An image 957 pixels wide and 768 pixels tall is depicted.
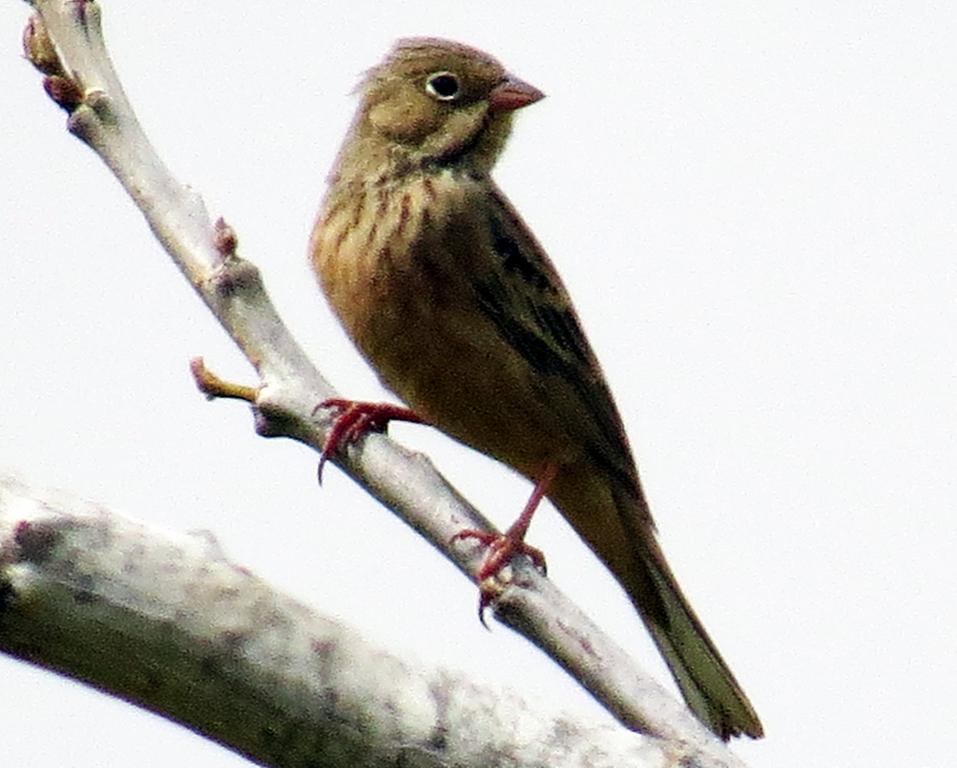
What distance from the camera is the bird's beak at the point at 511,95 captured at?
6973mm

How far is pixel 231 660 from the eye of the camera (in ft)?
8.80

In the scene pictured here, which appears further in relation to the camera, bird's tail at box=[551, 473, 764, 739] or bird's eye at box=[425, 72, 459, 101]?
bird's eye at box=[425, 72, 459, 101]

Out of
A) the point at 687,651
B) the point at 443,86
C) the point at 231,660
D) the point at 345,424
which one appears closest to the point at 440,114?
the point at 443,86

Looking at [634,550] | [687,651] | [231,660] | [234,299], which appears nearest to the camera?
[231,660]

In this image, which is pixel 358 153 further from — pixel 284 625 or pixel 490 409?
pixel 284 625

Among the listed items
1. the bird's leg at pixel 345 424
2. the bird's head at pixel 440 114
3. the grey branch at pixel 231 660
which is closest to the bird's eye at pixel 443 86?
the bird's head at pixel 440 114

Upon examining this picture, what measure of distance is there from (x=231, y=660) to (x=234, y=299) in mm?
1652

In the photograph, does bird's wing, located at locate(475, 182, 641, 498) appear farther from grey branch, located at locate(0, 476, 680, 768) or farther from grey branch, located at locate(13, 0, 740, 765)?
grey branch, located at locate(0, 476, 680, 768)

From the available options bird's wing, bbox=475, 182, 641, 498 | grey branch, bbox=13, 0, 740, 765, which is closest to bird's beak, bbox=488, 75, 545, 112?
bird's wing, bbox=475, 182, 641, 498

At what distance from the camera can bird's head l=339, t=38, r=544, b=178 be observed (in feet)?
23.1

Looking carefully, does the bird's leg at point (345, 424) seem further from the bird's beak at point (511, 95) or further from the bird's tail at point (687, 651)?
the bird's beak at point (511, 95)

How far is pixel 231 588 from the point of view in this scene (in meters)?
2.76

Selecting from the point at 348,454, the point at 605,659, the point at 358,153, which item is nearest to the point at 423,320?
the point at 358,153

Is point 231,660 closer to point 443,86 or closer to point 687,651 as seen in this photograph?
point 687,651
